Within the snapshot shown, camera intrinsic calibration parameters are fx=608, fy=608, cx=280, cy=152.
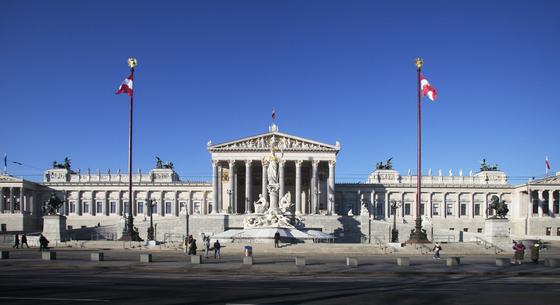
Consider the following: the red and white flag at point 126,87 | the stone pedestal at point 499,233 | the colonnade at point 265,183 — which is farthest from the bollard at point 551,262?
the colonnade at point 265,183

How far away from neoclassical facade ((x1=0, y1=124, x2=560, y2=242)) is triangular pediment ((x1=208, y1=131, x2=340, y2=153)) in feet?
0.57

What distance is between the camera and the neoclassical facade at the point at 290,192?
106m

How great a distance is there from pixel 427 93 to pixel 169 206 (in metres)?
77.4

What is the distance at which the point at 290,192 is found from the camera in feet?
358

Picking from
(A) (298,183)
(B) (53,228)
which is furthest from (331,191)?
(B) (53,228)

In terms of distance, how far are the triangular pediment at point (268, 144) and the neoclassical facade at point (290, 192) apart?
0.57ft

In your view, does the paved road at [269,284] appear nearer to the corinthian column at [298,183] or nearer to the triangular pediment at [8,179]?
the corinthian column at [298,183]

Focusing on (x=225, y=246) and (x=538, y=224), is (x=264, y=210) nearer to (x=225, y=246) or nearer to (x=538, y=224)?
(x=225, y=246)

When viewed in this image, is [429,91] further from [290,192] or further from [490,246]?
[290,192]

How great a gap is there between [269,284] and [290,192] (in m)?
83.5

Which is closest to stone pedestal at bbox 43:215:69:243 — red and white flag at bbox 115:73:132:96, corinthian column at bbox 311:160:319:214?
red and white flag at bbox 115:73:132:96

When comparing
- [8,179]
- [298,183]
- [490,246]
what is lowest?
[490,246]

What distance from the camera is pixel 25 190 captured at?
385 ft

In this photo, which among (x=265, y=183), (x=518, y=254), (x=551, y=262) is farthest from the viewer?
(x=265, y=183)
